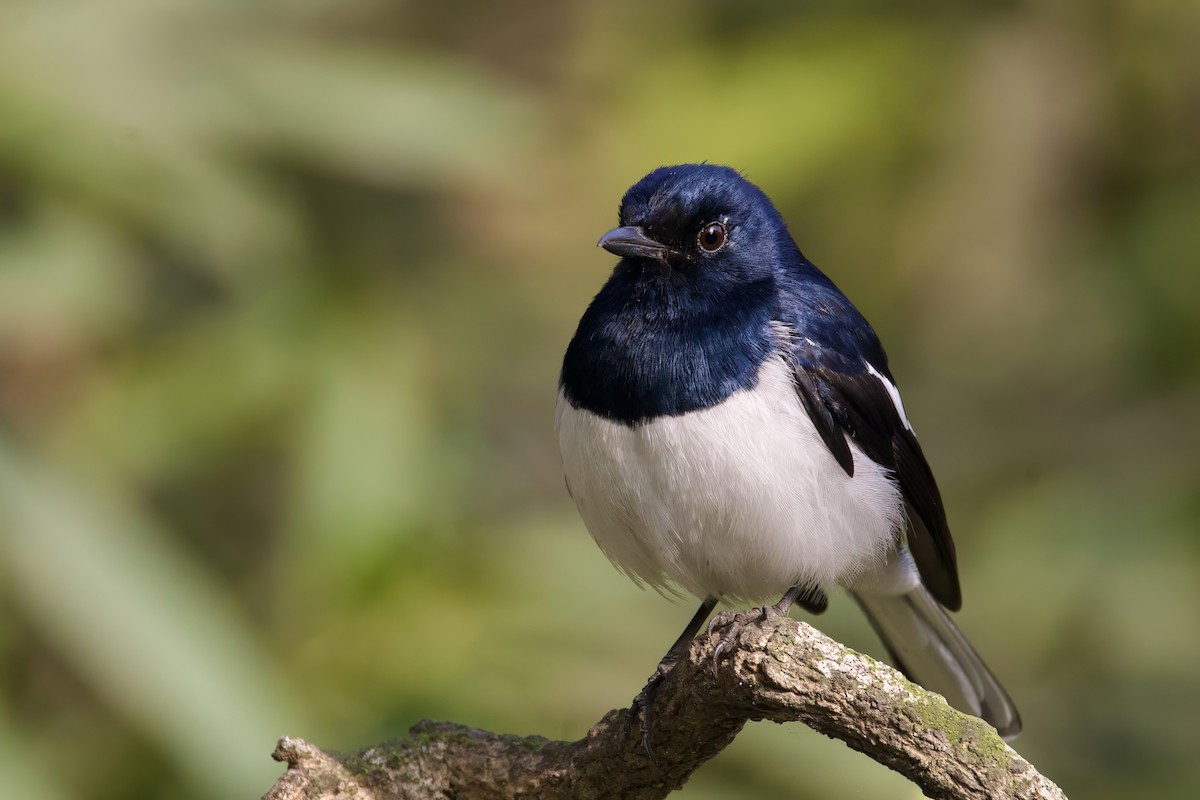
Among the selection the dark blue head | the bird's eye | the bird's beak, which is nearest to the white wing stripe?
the dark blue head

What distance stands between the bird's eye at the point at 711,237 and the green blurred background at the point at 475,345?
1.95 m

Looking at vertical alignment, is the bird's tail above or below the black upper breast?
below

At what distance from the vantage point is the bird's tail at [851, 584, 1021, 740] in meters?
4.52

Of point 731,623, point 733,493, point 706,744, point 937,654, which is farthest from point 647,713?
point 937,654

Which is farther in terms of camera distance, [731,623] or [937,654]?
[937,654]

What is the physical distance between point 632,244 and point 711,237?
24cm

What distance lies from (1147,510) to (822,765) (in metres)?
2.01

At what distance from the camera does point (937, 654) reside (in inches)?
182

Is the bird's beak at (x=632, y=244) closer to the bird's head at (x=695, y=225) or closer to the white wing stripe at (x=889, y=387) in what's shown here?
the bird's head at (x=695, y=225)

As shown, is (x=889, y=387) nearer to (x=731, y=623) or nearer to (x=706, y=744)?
(x=731, y=623)

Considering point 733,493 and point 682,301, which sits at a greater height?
point 682,301

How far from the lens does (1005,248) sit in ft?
22.7

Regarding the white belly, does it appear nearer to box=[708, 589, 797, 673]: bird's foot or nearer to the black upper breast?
the black upper breast

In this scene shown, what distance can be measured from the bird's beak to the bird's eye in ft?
0.31
